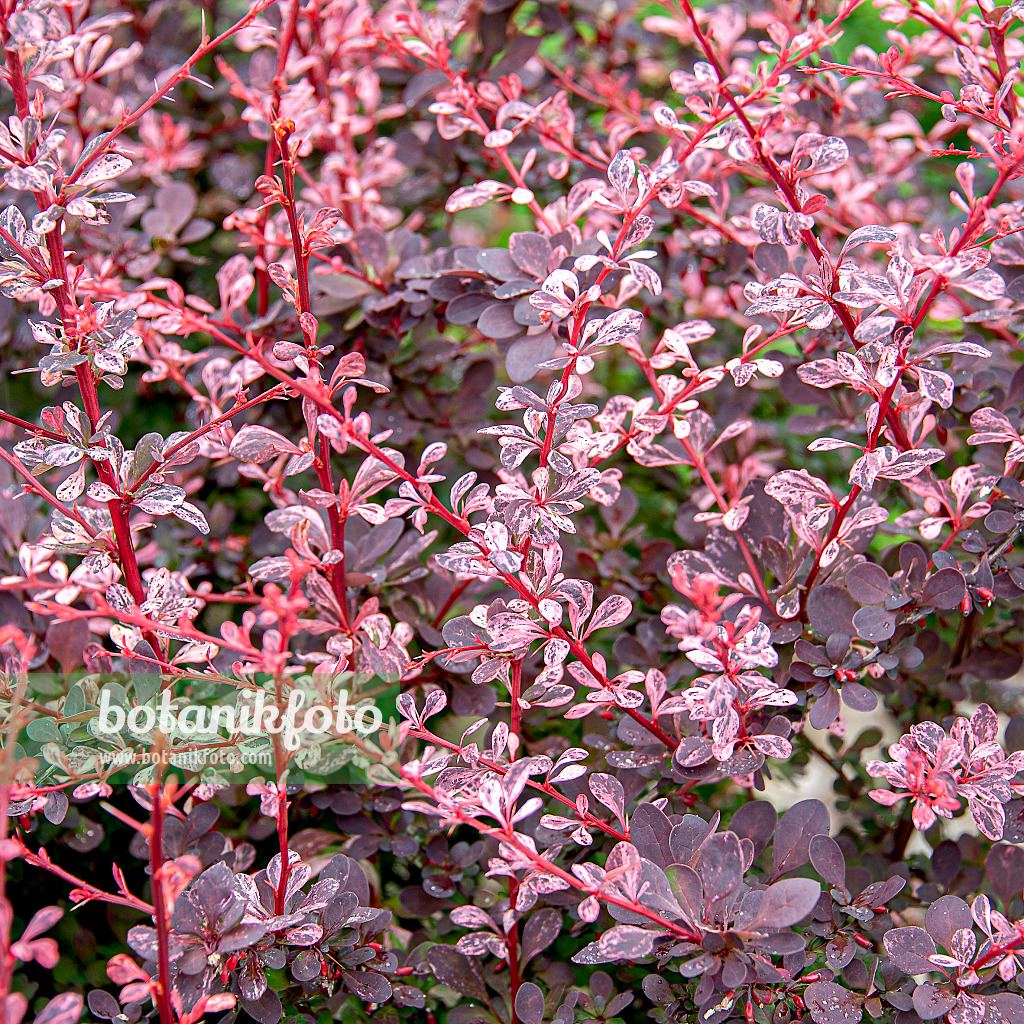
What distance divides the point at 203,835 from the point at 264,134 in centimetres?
96

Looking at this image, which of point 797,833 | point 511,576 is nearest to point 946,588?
point 797,833

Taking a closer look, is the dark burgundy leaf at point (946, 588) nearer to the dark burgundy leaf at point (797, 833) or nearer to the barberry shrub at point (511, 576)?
the barberry shrub at point (511, 576)

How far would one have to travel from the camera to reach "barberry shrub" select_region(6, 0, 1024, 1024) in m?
0.78

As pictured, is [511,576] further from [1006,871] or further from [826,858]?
[1006,871]

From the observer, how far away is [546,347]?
3.26 feet

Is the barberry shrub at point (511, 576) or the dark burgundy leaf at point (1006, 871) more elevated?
the barberry shrub at point (511, 576)

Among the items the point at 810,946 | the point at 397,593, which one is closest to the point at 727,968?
the point at 810,946

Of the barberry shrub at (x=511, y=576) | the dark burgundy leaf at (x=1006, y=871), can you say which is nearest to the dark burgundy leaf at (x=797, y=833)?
the barberry shrub at (x=511, y=576)

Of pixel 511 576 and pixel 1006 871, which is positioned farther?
pixel 1006 871

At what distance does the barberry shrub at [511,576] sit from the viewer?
2.55ft

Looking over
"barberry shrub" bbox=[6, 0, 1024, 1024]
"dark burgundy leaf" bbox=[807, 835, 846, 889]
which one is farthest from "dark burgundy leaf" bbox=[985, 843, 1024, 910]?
"dark burgundy leaf" bbox=[807, 835, 846, 889]

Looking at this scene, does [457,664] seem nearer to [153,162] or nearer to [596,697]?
[596,697]

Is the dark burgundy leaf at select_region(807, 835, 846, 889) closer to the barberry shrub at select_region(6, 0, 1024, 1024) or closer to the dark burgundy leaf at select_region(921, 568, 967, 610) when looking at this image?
the barberry shrub at select_region(6, 0, 1024, 1024)

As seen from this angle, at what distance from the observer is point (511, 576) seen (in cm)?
79
